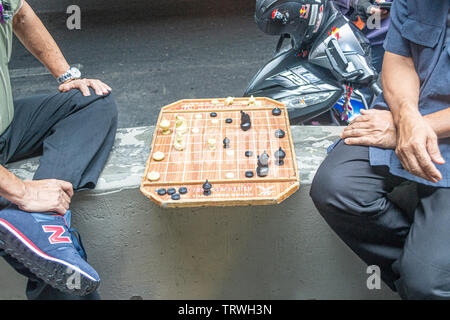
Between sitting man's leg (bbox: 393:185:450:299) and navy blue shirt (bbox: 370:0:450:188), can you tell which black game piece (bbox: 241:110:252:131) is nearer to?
navy blue shirt (bbox: 370:0:450:188)

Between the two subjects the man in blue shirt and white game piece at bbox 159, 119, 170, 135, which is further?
white game piece at bbox 159, 119, 170, 135

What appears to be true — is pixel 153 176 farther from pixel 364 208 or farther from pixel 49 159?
pixel 364 208

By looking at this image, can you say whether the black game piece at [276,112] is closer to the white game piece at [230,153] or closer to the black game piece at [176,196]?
the white game piece at [230,153]

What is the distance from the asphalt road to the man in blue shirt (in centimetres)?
239

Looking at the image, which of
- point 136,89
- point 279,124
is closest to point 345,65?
point 279,124

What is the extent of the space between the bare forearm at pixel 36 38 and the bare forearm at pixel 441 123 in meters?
1.60

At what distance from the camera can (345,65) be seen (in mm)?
2039

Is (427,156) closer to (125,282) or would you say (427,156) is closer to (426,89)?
(426,89)

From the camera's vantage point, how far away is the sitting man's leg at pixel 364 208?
4.72ft

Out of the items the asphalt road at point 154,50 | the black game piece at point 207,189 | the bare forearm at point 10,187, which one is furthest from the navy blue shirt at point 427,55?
the asphalt road at point 154,50

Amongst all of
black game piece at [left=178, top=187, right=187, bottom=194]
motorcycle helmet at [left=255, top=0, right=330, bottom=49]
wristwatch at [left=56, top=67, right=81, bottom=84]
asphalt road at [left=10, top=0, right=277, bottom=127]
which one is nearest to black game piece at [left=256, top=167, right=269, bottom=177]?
black game piece at [left=178, top=187, right=187, bottom=194]

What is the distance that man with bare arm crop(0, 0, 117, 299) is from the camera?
1.35 meters

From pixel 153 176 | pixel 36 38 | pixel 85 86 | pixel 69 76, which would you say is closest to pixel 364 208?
pixel 153 176
